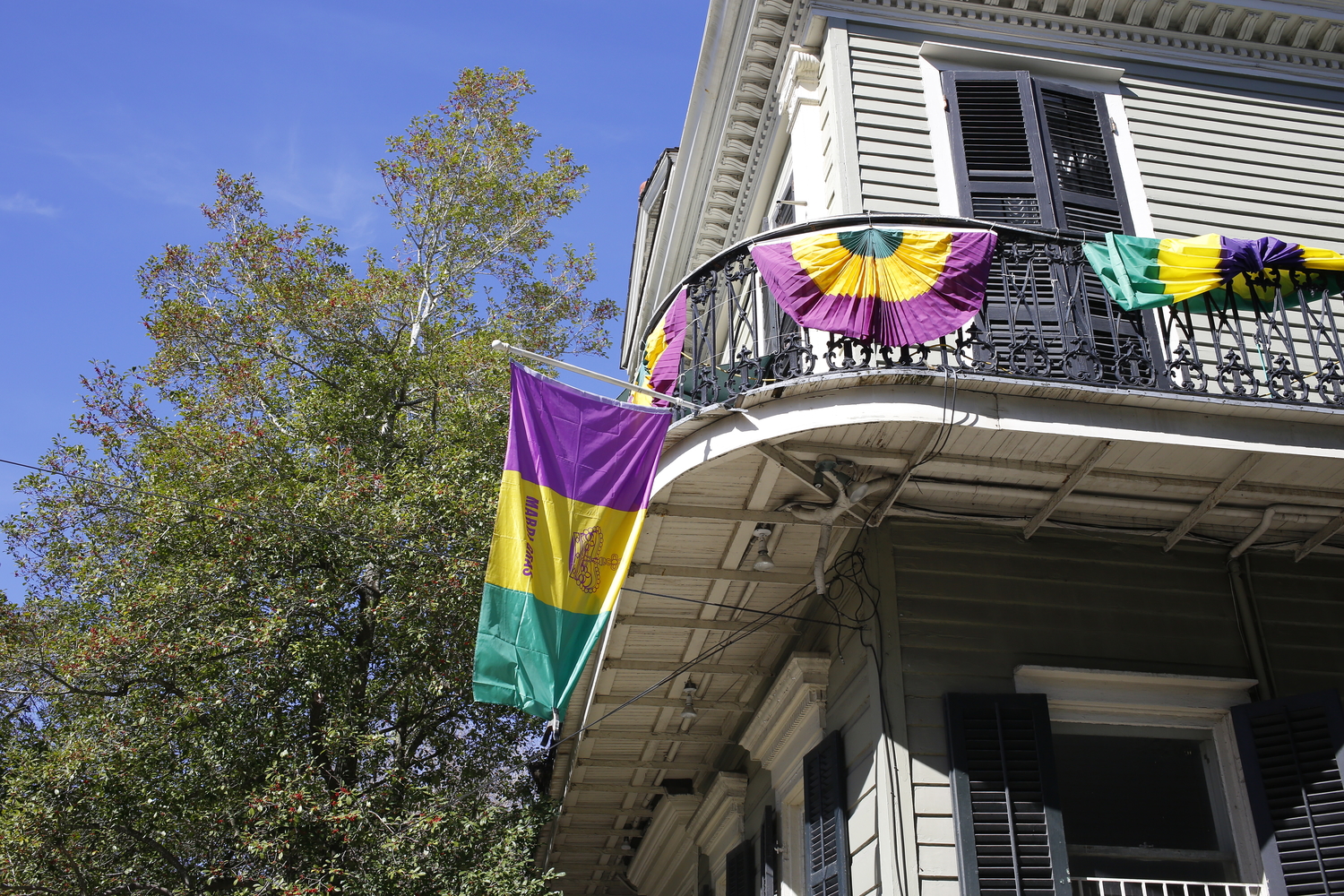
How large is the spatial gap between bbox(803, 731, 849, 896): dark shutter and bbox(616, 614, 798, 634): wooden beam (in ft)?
3.53

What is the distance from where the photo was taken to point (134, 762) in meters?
9.76

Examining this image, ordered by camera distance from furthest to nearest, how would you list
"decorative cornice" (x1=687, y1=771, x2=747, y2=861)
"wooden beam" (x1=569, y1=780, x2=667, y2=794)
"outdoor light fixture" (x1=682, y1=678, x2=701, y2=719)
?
1. "wooden beam" (x1=569, y1=780, x2=667, y2=794)
2. "decorative cornice" (x1=687, y1=771, x2=747, y2=861)
3. "outdoor light fixture" (x1=682, y1=678, x2=701, y2=719)

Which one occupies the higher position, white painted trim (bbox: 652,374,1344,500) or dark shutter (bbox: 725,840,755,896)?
white painted trim (bbox: 652,374,1344,500)

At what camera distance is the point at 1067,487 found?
662cm

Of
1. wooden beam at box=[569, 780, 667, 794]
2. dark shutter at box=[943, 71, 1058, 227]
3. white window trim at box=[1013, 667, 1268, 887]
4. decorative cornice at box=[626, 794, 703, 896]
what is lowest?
white window trim at box=[1013, 667, 1268, 887]

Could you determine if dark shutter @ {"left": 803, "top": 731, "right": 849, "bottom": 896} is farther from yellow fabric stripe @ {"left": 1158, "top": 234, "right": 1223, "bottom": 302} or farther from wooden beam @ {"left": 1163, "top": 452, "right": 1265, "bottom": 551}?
yellow fabric stripe @ {"left": 1158, "top": 234, "right": 1223, "bottom": 302}

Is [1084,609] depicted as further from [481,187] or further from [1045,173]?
[481,187]

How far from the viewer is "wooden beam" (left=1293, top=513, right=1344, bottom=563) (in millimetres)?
7074

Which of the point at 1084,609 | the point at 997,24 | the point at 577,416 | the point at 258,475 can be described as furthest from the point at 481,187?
the point at 1084,609

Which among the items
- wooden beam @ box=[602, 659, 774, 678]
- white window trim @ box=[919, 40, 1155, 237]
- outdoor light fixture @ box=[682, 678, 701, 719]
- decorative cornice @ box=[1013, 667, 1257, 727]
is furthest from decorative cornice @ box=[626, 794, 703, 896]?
white window trim @ box=[919, 40, 1155, 237]

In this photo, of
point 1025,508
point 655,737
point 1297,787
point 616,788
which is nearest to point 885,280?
point 1025,508

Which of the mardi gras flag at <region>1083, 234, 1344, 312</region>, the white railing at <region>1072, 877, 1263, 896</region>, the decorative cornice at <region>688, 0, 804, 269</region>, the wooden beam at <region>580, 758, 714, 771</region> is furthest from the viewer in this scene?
the wooden beam at <region>580, 758, 714, 771</region>

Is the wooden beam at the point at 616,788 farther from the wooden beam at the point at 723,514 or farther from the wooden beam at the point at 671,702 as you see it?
the wooden beam at the point at 723,514

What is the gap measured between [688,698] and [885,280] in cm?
413
